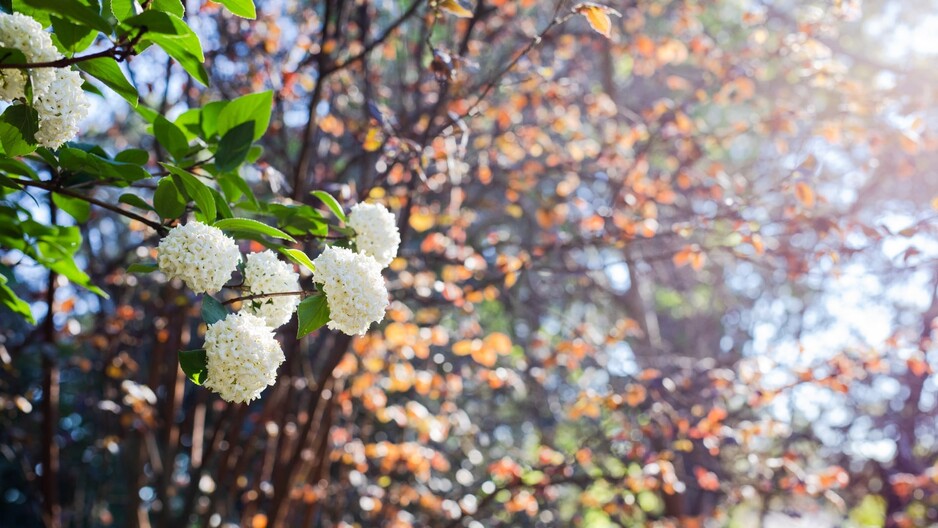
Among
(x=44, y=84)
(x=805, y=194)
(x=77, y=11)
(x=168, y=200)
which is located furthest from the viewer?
(x=805, y=194)

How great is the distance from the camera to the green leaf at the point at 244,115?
1.67m

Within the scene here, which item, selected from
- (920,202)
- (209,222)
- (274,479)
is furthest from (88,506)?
(920,202)

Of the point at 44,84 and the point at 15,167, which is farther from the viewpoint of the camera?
the point at 15,167

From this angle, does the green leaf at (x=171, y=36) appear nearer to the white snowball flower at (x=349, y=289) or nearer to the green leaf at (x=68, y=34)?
the green leaf at (x=68, y=34)

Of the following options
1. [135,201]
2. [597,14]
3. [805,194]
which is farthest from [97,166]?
[805,194]

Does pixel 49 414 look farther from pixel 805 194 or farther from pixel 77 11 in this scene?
pixel 805 194

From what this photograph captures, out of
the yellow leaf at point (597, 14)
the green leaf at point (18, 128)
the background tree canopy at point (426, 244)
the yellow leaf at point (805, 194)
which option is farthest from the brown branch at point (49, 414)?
the yellow leaf at point (805, 194)

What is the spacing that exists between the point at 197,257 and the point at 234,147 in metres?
0.42

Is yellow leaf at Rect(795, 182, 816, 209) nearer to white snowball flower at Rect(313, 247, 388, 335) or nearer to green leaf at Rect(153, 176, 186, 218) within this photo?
white snowball flower at Rect(313, 247, 388, 335)

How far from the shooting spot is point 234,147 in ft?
5.36

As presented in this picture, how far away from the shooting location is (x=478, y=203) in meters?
4.36

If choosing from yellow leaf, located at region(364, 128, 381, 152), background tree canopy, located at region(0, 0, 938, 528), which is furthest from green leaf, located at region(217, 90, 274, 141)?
yellow leaf, located at region(364, 128, 381, 152)

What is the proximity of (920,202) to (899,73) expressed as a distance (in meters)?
1.77

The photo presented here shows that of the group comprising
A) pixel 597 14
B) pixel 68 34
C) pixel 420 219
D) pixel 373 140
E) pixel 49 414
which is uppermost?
pixel 68 34
